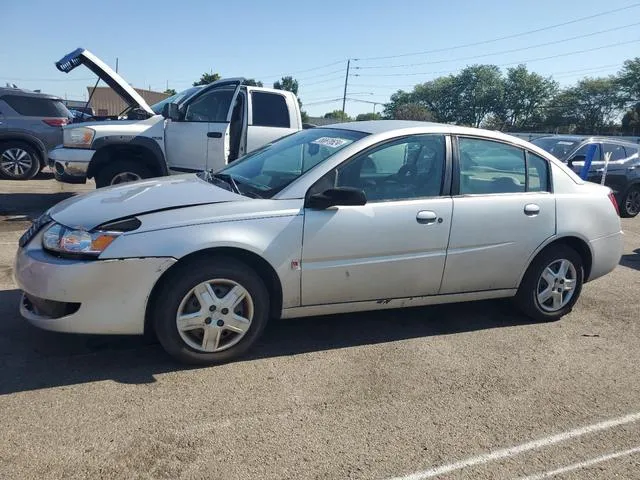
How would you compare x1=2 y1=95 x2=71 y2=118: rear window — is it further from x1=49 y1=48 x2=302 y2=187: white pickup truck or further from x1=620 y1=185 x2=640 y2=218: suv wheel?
x1=620 y1=185 x2=640 y2=218: suv wheel

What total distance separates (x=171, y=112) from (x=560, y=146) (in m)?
8.25

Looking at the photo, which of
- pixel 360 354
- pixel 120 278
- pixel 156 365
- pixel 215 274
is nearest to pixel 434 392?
pixel 360 354

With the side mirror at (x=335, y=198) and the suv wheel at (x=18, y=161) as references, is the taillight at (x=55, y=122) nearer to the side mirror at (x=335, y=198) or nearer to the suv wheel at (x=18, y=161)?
the suv wheel at (x=18, y=161)

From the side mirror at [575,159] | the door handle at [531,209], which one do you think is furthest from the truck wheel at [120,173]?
the side mirror at [575,159]

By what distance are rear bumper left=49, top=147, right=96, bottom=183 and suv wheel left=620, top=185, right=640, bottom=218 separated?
10.6 meters

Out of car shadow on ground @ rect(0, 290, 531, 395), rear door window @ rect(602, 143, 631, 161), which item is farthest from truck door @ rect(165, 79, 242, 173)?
rear door window @ rect(602, 143, 631, 161)

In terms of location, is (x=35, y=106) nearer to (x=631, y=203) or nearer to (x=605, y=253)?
(x=605, y=253)

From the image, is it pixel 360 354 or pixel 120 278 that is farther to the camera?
pixel 360 354

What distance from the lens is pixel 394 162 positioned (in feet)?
13.9

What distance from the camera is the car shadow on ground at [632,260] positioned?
7.29 meters

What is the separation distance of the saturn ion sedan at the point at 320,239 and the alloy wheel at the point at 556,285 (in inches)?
0.5

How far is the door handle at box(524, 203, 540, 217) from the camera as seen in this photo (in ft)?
14.9

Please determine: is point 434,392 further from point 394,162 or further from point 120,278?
point 120,278

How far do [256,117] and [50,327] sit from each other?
18.7 feet
